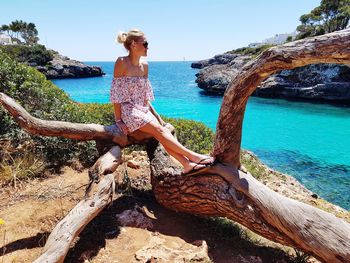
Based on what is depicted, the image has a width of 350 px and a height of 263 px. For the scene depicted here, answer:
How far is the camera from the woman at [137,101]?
456 centimetres

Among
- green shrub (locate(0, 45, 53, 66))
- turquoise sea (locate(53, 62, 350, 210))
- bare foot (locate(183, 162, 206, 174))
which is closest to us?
bare foot (locate(183, 162, 206, 174))

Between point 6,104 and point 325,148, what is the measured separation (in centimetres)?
1650

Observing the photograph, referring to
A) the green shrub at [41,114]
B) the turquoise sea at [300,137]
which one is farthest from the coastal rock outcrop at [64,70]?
the green shrub at [41,114]

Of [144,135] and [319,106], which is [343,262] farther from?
[319,106]

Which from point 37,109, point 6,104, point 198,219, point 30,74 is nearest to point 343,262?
point 198,219

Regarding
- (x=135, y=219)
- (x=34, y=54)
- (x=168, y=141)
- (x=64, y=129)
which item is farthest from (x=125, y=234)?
(x=34, y=54)

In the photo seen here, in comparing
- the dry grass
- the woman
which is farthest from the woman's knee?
the dry grass

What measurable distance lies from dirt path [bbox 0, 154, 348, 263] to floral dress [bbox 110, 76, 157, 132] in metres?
1.23

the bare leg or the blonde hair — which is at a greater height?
the blonde hair

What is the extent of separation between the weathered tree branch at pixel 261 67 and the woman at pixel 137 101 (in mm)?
374

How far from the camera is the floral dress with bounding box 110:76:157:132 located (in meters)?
4.78

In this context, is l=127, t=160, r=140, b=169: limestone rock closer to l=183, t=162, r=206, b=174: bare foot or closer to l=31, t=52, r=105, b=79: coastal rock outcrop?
l=183, t=162, r=206, b=174: bare foot

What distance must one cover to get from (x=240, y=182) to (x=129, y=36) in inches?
104

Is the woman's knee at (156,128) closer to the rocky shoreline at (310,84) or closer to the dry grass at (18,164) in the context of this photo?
the dry grass at (18,164)
